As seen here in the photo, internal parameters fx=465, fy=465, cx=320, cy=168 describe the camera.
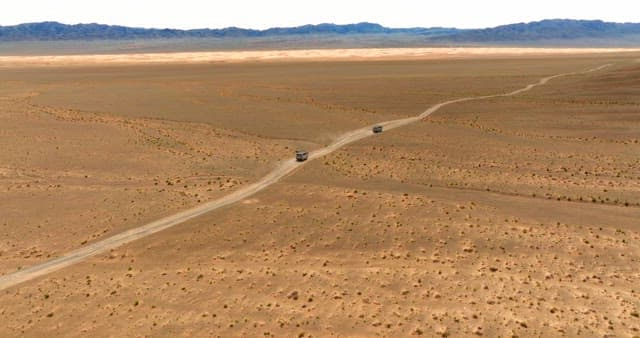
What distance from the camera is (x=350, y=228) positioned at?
25.5 meters

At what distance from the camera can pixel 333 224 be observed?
26.1m

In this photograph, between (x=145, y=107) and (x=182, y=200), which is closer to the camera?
(x=182, y=200)

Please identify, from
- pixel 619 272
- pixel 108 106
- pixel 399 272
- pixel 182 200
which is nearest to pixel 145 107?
pixel 108 106

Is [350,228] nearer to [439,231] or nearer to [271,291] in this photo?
[439,231]

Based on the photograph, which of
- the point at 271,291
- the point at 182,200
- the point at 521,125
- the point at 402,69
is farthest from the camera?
the point at 402,69

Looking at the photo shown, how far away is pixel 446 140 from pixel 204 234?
89.0 ft

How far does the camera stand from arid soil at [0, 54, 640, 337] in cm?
1786

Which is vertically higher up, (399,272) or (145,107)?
(145,107)

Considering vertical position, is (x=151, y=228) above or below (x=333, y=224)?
below

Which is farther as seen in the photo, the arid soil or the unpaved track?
the unpaved track

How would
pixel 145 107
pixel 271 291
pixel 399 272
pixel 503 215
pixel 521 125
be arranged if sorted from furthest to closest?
pixel 145 107 < pixel 521 125 < pixel 503 215 < pixel 399 272 < pixel 271 291

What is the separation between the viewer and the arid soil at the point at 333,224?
1786cm

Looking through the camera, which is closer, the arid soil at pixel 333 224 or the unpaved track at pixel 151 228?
the arid soil at pixel 333 224

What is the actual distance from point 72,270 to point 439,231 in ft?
60.1
